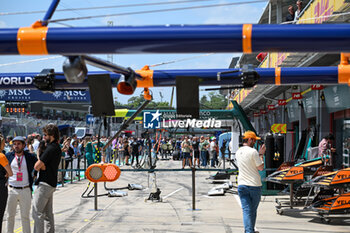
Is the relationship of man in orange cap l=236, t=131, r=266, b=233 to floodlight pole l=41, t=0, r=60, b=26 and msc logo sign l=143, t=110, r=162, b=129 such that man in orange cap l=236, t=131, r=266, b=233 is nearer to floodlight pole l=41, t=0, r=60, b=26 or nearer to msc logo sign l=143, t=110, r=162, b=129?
floodlight pole l=41, t=0, r=60, b=26

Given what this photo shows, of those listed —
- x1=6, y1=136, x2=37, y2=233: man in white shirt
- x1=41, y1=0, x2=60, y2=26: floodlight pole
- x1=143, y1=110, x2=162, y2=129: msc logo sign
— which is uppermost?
x1=41, y1=0, x2=60, y2=26: floodlight pole

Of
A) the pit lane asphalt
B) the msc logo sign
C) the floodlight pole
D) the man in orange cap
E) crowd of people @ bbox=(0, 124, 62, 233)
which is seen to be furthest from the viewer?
the msc logo sign

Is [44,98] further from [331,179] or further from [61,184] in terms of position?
[61,184]

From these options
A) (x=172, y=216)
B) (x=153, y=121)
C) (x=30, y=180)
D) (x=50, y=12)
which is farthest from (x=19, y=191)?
(x=153, y=121)

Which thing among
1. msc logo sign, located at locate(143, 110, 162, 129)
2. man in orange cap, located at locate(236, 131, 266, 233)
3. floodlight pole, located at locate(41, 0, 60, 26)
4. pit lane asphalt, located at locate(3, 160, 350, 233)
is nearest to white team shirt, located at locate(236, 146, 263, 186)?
man in orange cap, located at locate(236, 131, 266, 233)

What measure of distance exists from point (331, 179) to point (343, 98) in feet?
20.4

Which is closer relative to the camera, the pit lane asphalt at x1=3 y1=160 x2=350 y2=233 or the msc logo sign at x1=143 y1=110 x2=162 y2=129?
the pit lane asphalt at x1=3 y1=160 x2=350 y2=233

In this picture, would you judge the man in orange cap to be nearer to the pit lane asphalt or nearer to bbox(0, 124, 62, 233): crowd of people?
the pit lane asphalt

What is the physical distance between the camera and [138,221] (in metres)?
9.45

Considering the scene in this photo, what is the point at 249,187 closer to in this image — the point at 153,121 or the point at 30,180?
the point at 30,180

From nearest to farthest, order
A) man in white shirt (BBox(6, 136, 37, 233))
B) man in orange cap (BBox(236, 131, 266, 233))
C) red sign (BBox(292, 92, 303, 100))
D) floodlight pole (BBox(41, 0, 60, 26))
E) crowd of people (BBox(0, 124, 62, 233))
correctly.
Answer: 1. floodlight pole (BBox(41, 0, 60, 26))
2. crowd of people (BBox(0, 124, 62, 233))
3. man in white shirt (BBox(6, 136, 37, 233))
4. man in orange cap (BBox(236, 131, 266, 233))
5. red sign (BBox(292, 92, 303, 100))

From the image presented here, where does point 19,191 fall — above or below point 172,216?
above

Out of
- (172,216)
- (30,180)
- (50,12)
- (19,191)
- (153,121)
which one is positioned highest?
(50,12)

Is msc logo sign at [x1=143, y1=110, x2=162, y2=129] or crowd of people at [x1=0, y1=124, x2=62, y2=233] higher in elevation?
msc logo sign at [x1=143, y1=110, x2=162, y2=129]
